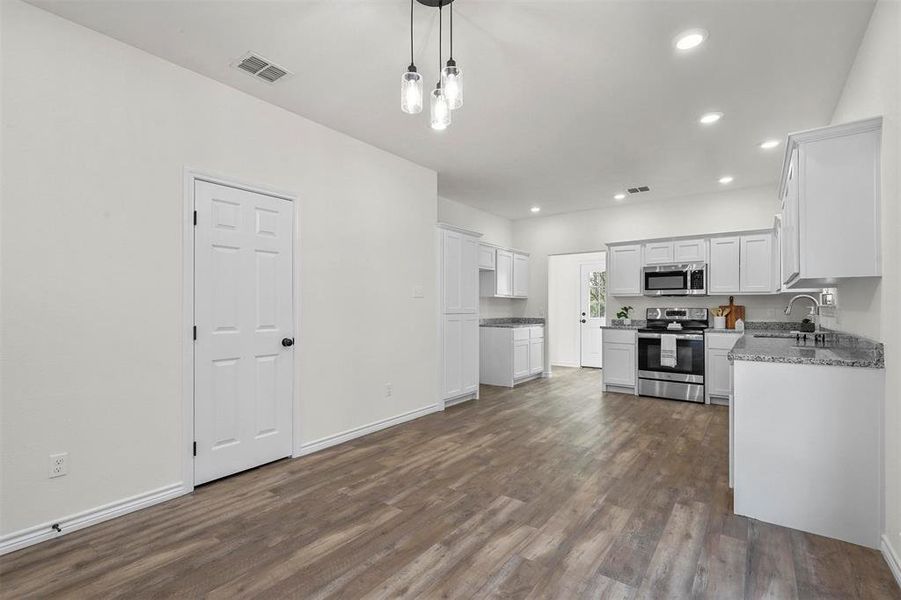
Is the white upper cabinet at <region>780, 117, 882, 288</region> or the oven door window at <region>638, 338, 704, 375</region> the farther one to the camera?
the oven door window at <region>638, 338, 704, 375</region>

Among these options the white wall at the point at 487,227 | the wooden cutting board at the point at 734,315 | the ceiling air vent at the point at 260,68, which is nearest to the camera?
the ceiling air vent at the point at 260,68

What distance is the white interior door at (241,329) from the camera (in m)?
2.93

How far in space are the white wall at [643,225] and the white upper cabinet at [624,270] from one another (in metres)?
0.39

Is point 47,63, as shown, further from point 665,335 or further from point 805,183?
point 665,335

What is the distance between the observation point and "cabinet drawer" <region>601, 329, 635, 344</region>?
5.84m

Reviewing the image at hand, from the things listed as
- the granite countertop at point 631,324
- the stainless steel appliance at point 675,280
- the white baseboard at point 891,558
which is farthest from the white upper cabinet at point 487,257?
the white baseboard at point 891,558

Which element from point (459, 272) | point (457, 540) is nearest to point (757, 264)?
point (459, 272)

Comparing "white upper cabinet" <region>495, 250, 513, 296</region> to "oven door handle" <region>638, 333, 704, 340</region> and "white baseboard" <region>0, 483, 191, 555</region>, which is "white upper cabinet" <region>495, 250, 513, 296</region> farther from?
"white baseboard" <region>0, 483, 191, 555</region>

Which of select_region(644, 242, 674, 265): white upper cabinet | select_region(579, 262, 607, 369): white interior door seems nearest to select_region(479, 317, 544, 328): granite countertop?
select_region(579, 262, 607, 369): white interior door

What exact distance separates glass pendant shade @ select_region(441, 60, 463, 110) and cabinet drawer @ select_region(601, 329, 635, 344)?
4.63 m

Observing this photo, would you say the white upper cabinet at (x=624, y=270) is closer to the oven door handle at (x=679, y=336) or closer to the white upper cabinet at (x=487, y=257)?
the oven door handle at (x=679, y=336)

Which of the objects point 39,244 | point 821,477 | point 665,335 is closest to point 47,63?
point 39,244

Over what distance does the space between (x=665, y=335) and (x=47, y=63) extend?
20.1ft

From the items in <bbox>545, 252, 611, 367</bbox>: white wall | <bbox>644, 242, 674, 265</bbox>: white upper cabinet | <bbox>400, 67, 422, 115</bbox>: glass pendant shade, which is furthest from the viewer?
<bbox>545, 252, 611, 367</bbox>: white wall
